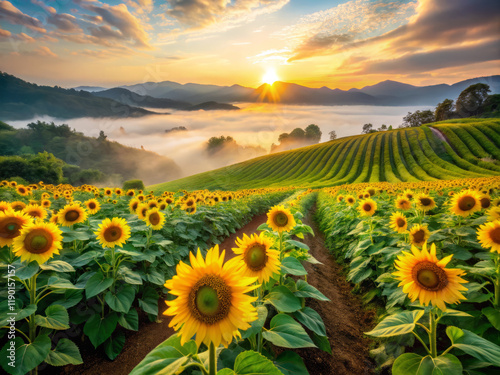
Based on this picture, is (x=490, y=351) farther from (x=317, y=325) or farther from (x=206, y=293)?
(x=206, y=293)

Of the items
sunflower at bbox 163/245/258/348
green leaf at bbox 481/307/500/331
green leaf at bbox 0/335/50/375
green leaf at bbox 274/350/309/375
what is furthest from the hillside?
sunflower at bbox 163/245/258/348

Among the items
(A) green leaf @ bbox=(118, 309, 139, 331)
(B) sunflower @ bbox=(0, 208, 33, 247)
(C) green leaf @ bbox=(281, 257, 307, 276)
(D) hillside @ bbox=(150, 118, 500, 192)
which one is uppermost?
(B) sunflower @ bbox=(0, 208, 33, 247)

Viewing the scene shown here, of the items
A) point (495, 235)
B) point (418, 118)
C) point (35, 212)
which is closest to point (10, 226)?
point (35, 212)

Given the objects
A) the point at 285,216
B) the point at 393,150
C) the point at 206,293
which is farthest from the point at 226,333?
the point at 393,150

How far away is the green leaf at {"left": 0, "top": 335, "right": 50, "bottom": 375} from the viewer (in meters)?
2.28

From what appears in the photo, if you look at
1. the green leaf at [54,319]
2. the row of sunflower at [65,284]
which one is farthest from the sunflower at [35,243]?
the green leaf at [54,319]

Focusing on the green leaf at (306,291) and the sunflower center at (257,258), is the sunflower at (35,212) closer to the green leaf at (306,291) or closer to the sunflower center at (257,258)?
the sunflower center at (257,258)

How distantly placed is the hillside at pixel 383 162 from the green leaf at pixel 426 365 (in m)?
45.3

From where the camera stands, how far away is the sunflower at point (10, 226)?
274 cm

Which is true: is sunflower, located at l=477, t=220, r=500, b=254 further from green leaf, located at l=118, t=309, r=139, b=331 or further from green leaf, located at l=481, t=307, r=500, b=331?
green leaf, located at l=118, t=309, r=139, b=331

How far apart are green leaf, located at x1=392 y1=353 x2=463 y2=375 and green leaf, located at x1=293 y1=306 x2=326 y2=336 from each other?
2.13 feet

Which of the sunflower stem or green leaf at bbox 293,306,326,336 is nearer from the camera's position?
the sunflower stem

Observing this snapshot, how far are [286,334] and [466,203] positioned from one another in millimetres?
4143

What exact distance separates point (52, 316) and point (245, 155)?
4644 inches
